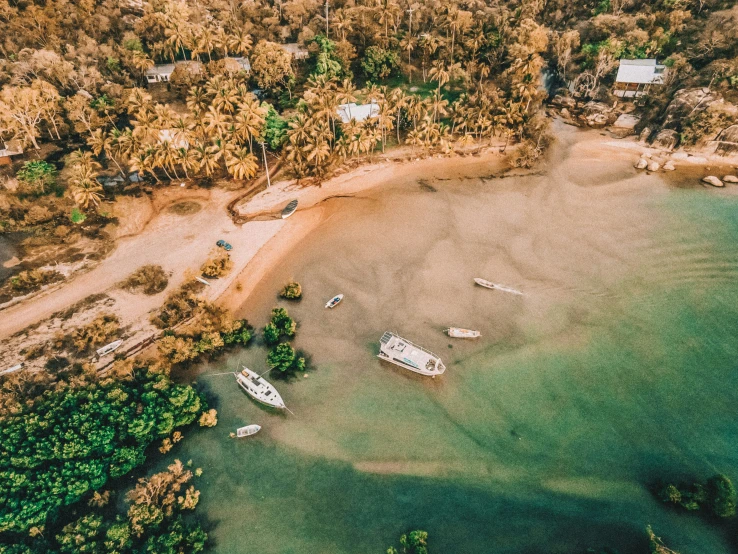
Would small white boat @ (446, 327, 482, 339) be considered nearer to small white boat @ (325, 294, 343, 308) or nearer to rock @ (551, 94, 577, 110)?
small white boat @ (325, 294, 343, 308)

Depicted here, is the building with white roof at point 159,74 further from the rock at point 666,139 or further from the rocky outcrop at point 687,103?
the rocky outcrop at point 687,103

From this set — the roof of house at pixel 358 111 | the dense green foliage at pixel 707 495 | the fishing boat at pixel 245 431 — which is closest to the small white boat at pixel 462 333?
the dense green foliage at pixel 707 495

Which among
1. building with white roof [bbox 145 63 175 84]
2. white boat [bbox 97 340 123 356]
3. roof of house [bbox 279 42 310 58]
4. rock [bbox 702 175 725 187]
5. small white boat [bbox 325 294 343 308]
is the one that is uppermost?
roof of house [bbox 279 42 310 58]

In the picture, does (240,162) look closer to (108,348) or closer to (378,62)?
(108,348)

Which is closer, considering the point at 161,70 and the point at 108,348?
the point at 108,348

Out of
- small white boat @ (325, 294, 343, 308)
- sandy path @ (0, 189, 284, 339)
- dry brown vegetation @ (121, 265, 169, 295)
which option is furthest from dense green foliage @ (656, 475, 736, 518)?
dry brown vegetation @ (121, 265, 169, 295)

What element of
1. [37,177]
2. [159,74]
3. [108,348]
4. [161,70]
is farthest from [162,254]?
[161,70]
